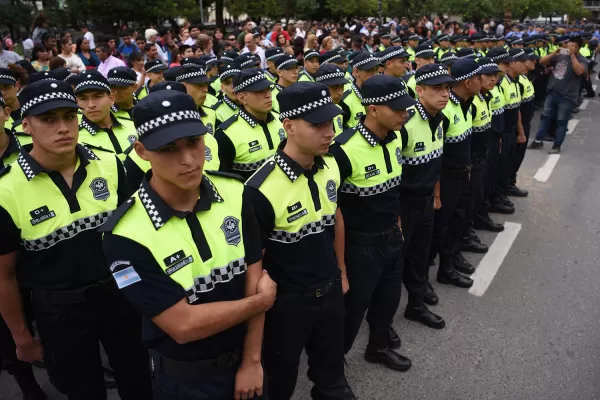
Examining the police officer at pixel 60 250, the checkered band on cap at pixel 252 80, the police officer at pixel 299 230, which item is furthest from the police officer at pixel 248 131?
the police officer at pixel 60 250

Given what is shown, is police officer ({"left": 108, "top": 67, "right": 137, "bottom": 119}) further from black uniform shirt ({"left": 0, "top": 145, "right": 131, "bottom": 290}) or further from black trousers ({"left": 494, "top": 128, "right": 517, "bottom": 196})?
black trousers ({"left": 494, "top": 128, "right": 517, "bottom": 196})

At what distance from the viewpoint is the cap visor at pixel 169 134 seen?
78.5 inches

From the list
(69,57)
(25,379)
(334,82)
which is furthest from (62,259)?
(69,57)

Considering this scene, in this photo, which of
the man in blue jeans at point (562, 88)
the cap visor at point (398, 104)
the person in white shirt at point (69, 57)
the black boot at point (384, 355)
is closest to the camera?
the cap visor at point (398, 104)

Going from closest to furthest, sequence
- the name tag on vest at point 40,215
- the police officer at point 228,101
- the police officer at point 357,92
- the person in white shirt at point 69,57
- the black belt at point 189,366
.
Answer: the black belt at point 189,366
the name tag on vest at point 40,215
the police officer at point 228,101
the police officer at point 357,92
the person in white shirt at point 69,57

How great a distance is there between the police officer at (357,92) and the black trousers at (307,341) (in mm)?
3967

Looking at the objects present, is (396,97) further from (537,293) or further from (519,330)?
(537,293)

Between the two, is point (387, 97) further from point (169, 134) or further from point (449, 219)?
point (449, 219)

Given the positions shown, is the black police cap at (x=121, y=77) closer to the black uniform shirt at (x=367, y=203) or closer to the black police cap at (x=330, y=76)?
the black police cap at (x=330, y=76)

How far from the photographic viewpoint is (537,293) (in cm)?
507

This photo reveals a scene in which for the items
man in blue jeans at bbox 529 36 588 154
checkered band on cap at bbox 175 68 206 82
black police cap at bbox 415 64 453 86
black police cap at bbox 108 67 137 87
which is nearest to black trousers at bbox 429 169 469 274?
black police cap at bbox 415 64 453 86

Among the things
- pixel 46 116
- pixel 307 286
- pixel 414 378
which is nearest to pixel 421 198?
pixel 414 378

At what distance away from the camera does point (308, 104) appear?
9.39ft

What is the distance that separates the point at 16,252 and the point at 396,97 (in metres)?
2.69
